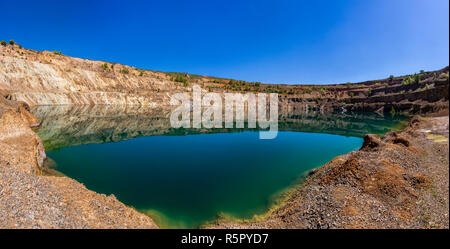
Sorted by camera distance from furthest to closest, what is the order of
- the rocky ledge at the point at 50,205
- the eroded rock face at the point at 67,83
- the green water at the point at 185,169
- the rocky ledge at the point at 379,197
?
Answer: the eroded rock face at the point at 67,83 < the green water at the point at 185,169 < the rocky ledge at the point at 379,197 < the rocky ledge at the point at 50,205

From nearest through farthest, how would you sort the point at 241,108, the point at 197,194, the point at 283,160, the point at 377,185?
the point at 377,185
the point at 197,194
the point at 283,160
the point at 241,108

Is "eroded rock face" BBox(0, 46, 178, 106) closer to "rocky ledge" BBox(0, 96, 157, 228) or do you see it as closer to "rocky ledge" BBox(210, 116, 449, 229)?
"rocky ledge" BBox(0, 96, 157, 228)

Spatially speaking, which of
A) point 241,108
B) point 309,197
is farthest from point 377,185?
point 241,108

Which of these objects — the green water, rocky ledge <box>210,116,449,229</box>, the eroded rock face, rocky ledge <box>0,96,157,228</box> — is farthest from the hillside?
rocky ledge <box>0,96,157,228</box>

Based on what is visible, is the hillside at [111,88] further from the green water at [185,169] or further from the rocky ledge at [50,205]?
the rocky ledge at [50,205]

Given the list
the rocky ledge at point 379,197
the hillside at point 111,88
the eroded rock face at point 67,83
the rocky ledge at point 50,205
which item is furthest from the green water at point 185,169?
the eroded rock face at point 67,83

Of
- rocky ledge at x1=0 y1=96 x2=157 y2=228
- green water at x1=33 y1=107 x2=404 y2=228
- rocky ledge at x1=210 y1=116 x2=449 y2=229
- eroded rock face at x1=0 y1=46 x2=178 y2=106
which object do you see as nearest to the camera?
rocky ledge at x1=0 y1=96 x2=157 y2=228

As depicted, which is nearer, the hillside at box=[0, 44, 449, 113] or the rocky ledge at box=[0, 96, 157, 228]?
the rocky ledge at box=[0, 96, 157, 228]

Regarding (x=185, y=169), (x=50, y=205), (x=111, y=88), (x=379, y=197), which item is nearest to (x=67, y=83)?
(x=111, y=88)

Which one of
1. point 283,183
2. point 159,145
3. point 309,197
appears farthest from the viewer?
→ point 159,145

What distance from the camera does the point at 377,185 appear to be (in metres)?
8.46

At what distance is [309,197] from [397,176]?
3888 mm

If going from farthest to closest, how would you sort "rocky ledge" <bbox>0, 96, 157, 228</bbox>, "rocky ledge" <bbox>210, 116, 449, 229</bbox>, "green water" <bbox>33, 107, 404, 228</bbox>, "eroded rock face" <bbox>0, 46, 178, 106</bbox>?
"eroded rock face" <bbox>0, 46, 178, 106</bbox> < "green water" <bbox>33, 107, 404, 228</bbox> < "rocky ledge" <bbox>210, 116, 449, 229</bbox> < "rocky ledge" <bbox>0, 96, 157, 228</bbox>
